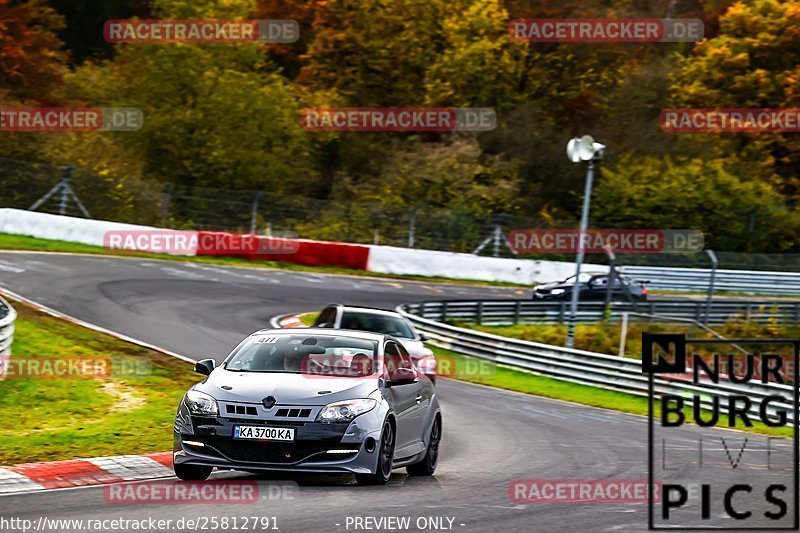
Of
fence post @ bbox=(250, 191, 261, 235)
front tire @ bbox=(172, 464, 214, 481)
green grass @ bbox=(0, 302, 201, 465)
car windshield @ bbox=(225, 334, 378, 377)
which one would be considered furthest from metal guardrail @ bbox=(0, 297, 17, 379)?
fence post @ bbox=(250, 191, 261, 235)

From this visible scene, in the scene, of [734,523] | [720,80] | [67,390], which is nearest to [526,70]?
[720,80]

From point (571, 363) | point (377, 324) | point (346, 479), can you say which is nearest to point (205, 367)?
point (346, 479)

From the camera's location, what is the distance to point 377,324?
1914 cm

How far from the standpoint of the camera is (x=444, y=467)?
12.9 m

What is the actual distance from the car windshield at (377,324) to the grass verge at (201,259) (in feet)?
57.9

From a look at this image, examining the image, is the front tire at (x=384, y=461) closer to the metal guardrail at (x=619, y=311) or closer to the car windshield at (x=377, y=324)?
the car windshield at (x=377, y=324)

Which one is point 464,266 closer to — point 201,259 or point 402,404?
point 201,259

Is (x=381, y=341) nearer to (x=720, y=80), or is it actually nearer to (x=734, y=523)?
(x=734, y=523)

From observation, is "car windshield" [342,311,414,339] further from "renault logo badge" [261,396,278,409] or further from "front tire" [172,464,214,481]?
"renault logo badge" [261,396,278,409]

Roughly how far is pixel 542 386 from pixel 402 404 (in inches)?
552

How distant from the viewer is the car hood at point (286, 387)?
10297 millimetres

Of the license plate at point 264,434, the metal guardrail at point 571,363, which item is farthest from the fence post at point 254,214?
the license plate at point 264,434

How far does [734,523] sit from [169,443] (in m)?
6.29

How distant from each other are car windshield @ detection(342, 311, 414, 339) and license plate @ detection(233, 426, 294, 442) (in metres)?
8.51
